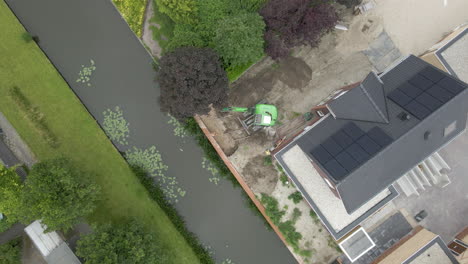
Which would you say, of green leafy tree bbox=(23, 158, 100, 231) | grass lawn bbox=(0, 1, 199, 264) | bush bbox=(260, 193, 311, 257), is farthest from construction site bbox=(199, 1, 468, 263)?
green leafy tree bbox=(23, 158, 100, 231)

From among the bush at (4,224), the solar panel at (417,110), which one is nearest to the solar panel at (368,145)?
the solar panel at (417,110)

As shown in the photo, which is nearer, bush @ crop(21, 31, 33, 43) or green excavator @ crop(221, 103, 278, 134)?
green excavator @ crop(221, 103, 278, 134)

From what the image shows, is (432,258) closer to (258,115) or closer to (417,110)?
(417,110)

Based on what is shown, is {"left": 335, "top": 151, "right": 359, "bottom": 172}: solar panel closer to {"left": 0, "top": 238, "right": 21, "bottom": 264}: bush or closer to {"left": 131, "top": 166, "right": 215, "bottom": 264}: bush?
{"left": 131, "top": 166, "right": 215, "bottom": 264}: bush

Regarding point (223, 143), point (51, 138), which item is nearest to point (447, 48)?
point (223, 143)

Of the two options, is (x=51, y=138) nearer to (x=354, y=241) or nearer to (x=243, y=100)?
(x=243, y=100)

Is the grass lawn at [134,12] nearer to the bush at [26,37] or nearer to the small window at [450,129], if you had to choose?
the bush at [26,37]
